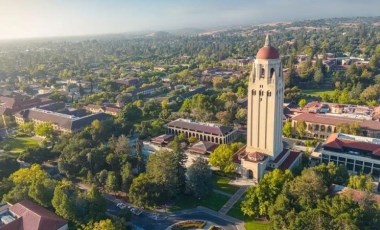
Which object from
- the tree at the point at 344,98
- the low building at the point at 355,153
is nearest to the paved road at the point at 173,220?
the low building at the point at 355,153

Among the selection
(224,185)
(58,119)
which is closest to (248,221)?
(224,185)

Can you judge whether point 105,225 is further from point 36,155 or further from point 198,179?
point 36,155

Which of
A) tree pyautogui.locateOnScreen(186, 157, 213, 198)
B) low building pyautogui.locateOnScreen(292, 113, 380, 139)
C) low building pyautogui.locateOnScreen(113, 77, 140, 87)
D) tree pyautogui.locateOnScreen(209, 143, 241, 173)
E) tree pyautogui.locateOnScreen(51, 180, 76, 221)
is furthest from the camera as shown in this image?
low building pyautogui.locateOnScreen(113, 77, 140, 87)

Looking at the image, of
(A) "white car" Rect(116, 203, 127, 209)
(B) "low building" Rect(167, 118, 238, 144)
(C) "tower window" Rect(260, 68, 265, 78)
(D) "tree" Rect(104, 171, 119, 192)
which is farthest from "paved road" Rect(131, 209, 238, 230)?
(B) "low building" Rect(167, 118, 238, 144)

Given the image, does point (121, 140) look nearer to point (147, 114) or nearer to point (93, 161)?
point (93, 161)

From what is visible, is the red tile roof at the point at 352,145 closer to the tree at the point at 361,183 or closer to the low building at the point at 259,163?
the low building at the point at 259,163

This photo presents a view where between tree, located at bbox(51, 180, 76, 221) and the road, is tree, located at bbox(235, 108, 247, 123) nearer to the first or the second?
the road

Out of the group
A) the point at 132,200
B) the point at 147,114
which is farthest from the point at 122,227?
the point at 147,114
